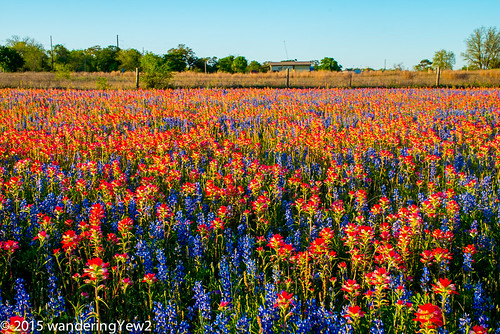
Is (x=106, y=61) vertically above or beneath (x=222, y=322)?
above

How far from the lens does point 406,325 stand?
2.34 metres

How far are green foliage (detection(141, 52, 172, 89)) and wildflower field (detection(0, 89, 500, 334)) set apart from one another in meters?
14.1

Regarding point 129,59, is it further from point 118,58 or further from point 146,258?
point 146,258

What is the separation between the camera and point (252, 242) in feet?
11.0

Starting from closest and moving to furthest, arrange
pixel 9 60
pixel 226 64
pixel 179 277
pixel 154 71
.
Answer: pixel 179 277 < pixel 154 71 < pixel 9 60 < pixel 226 64

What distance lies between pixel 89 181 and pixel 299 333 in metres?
3.94

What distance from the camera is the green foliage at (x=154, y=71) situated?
2102cm

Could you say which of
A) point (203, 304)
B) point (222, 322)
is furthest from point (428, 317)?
point (203, 304)

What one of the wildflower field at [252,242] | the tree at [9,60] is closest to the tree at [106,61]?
the tree at [9,60]

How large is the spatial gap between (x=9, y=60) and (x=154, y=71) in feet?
149

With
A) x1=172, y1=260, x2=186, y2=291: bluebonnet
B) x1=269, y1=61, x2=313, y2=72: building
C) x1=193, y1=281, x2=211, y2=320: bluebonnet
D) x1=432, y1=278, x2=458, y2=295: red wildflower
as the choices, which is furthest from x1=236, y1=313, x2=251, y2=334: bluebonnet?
x1=269, y1=61, x2=313, y2=72: building

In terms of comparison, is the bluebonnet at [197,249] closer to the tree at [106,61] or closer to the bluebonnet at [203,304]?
the bluebonnet at [203,304]

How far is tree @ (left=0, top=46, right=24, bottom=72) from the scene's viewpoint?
52906mm

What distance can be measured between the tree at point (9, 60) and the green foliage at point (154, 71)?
43.3m
